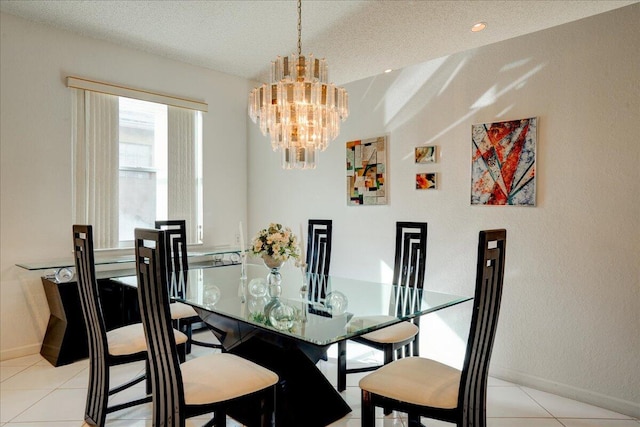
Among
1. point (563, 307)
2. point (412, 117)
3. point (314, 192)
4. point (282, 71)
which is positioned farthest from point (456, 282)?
point (282, 71)

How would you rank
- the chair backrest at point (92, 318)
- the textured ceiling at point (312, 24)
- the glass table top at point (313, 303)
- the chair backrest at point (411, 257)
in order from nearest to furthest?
the glass table top at point (313, 303)
the chair backrest at point (92, 318)
the chair backrest at point (411, 257)
the textured ceiling at point (312, 24)

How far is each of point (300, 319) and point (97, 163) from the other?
3.00 metres

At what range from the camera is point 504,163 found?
2.97 m

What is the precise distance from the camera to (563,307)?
2750 millimetres

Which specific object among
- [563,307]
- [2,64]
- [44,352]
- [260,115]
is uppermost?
[2,64]

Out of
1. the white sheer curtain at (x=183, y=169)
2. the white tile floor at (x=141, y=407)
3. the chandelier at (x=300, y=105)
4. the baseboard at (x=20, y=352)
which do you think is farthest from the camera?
the white sheer curtain at (x=183, y=169)

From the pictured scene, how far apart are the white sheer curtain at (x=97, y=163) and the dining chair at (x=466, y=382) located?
3.18 meters

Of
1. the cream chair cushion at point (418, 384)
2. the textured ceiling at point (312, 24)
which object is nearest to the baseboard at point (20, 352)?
the textured ceiling at point (312, 24)

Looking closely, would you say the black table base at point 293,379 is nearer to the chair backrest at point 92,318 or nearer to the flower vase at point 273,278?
the flower vase at point 273,278

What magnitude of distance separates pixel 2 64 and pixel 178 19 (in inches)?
59.0

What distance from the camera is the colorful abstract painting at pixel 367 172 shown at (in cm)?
372

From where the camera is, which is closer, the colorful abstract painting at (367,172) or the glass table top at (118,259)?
the glass table top at (118,259)

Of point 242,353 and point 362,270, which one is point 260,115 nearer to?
point 242,353

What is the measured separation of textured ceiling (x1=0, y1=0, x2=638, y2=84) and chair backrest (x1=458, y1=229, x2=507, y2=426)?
7.59 ft
